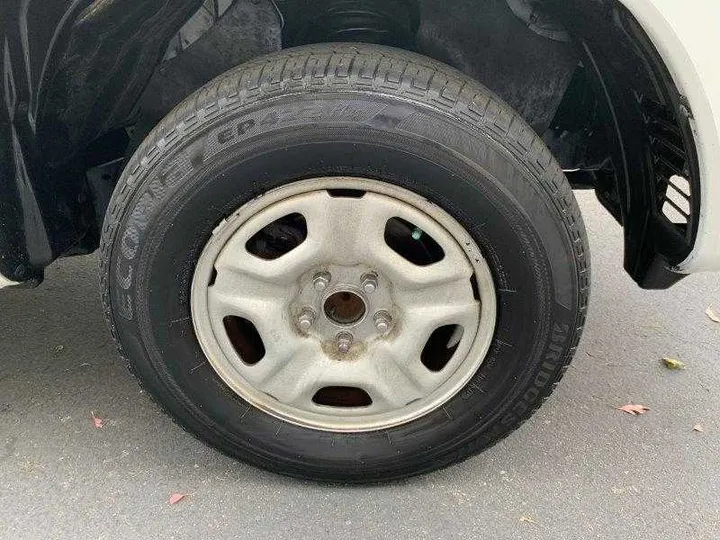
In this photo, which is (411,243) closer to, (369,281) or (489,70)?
(369,281)

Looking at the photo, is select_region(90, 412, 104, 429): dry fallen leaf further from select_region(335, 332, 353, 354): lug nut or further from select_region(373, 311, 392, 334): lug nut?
select_region(373, 311, 392, 334): lug nut

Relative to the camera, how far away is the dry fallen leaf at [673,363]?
8.68ft

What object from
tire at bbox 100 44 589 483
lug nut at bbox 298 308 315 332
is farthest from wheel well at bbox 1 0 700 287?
lug nut at bbox 298 308 315 332

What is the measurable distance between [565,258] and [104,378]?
169 cm

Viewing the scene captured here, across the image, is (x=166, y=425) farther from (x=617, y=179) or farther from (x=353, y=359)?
(x=617, y=179)

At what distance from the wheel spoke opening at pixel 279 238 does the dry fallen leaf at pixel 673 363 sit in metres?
1.63

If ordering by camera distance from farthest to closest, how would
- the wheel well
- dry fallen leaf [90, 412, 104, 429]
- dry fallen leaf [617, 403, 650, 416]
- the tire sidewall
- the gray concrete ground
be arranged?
1. dry fallen leaf [617, 403, 650, 416]
2. dry fallen leaf [90, 412, 104, 429]
3. the gray concrete ground
4. the wheel well
5. the tire sidewall

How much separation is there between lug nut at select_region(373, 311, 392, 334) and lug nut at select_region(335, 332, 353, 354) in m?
0.08

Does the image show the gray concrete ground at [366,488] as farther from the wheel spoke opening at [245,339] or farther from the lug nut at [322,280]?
the lug nut at [322,280]

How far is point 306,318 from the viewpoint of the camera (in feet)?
6.02

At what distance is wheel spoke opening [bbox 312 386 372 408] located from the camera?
6.59 feet

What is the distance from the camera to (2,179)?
1769 mm

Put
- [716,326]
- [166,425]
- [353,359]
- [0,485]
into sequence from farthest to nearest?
[716,326]
[166,425]
[0,485]
[353,359]

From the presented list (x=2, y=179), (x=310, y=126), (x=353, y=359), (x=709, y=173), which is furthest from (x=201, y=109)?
(x=709, y=173)
